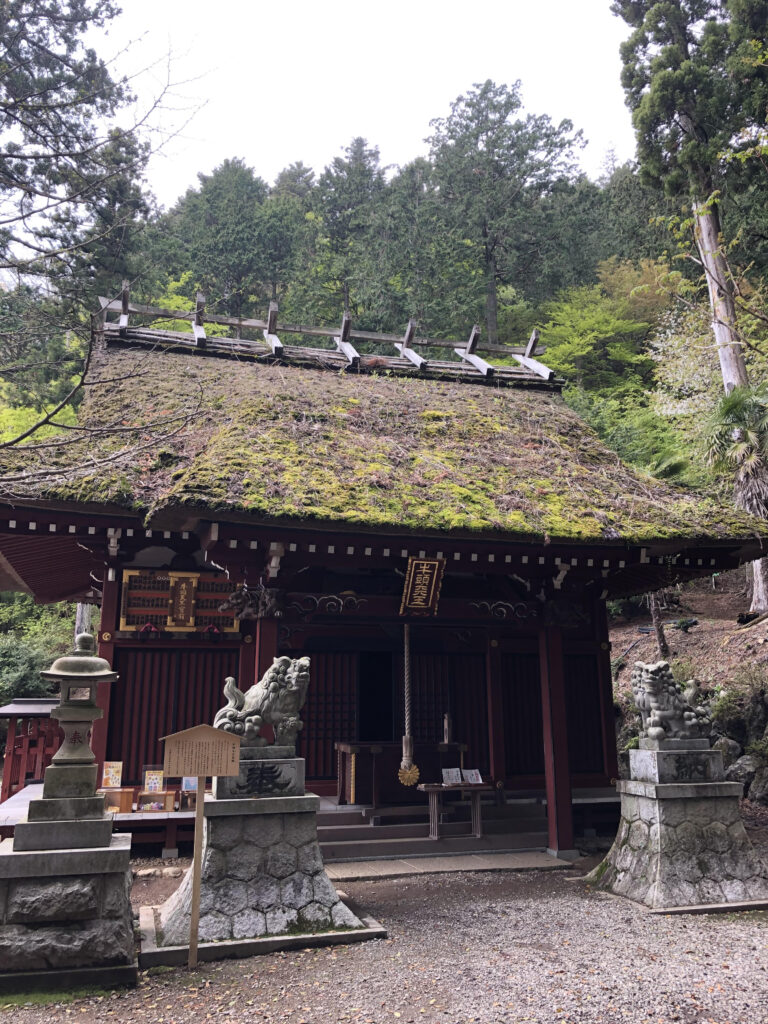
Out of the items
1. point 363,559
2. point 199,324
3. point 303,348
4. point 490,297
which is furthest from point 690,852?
point 490,297

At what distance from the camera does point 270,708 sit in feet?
19.0

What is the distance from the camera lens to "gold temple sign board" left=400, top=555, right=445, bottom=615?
8055 millimetres

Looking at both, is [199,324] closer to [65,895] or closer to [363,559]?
[363,559]

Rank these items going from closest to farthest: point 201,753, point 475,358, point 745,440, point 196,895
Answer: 1. point 196,895
2. point 201,753
3. point 745,440
4. point 475,358

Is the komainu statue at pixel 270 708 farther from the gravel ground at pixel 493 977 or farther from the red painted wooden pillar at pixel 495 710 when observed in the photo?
the red painted wooden pillar at pixel 495 710

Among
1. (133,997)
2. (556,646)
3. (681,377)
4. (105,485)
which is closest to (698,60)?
(681,377)

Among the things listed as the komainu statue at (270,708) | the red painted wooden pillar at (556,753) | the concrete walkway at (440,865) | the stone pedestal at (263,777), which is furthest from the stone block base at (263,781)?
the red painted wooden pillar at (556,753)

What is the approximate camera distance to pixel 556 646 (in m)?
8.66

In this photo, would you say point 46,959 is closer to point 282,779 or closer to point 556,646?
point 282,779

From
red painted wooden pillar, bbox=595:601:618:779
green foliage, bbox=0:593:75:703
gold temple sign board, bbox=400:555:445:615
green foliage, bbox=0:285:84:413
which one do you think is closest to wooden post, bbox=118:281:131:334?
green foliage, bbox=0:285:84:413

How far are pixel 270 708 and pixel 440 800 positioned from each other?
3960 millimetres

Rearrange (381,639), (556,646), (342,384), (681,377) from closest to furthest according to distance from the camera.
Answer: (556,646) < (381,639) < (342,384) < (681,377)

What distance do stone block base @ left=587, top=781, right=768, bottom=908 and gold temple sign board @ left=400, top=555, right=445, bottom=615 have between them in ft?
9.46

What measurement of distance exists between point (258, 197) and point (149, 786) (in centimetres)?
2749
